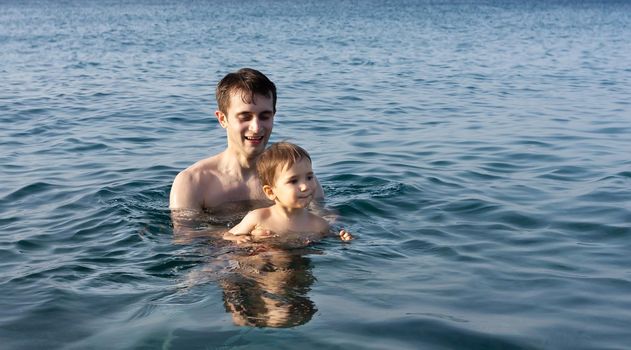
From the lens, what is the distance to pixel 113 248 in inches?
268

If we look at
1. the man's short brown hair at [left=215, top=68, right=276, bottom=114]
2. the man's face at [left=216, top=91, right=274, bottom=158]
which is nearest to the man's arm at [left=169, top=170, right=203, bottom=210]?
the man's face at [left=216, top=91, right=274, bottom=158]

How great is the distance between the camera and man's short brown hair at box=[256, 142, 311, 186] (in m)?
6.26

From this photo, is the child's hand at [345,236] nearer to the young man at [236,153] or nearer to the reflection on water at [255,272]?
the reflection on water at [255,272]

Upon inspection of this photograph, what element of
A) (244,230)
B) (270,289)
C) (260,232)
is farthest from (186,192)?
(270,289)

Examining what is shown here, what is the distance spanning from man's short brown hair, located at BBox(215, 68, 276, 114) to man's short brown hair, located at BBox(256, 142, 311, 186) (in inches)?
28.8

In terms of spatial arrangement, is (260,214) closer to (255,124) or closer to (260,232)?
(260,232)

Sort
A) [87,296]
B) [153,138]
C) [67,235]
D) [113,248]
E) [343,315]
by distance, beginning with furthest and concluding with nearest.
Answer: [153,138]
[67,235]
[113,248]
[87,296]
[343,315]

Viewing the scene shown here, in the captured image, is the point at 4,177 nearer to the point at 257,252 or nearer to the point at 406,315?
the point at 257,252

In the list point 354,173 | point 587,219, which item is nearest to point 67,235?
point 354,173

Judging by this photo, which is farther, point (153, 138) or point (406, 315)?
point (153, 138)

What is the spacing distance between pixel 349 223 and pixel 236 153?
3.87 feet

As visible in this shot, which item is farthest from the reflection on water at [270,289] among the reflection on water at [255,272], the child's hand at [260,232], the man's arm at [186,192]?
the man's arm at [186,192]

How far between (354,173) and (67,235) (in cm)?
359

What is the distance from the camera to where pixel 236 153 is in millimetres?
7547
